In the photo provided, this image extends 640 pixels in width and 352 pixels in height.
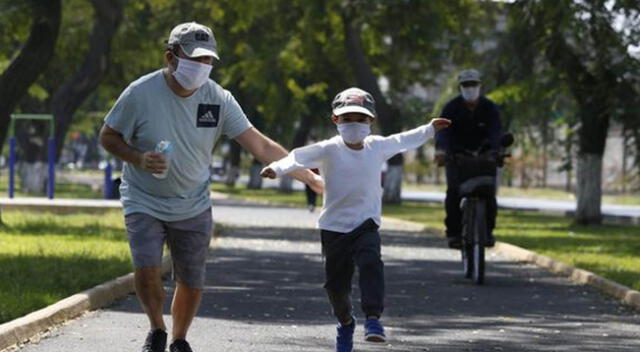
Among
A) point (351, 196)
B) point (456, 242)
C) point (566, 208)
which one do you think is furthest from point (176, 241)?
point (566, 208)

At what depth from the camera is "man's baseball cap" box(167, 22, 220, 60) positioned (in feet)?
27.5

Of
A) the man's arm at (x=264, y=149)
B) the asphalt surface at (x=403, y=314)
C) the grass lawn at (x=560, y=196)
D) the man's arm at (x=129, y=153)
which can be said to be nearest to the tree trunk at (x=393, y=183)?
the grass lawn at (x=560, y=196)

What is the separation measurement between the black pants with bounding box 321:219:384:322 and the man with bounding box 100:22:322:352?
0.77 metres

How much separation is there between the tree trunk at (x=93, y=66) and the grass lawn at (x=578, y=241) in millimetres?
7486

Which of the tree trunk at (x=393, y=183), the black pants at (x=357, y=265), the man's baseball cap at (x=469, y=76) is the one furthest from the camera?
the tree trunk at (x=393, y=183)

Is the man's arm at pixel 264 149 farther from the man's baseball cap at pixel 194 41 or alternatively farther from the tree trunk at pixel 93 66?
the tree trunk at pixel 93 66

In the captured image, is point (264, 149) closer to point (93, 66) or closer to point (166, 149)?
point (166, 149)

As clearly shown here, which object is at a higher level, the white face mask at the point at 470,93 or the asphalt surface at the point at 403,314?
the white face mask at the point at 470,93

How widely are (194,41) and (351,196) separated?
4.30 feet

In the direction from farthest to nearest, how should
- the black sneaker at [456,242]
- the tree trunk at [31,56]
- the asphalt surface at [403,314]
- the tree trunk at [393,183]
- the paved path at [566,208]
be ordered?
the tree trunk at [393,183] < the paved path at [566,208] < the tree trunk at [31,56] < the black sneaker at [456,242] < the asphalt surface at [403,314]

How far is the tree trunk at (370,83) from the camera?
138 feet

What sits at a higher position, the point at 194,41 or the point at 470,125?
the point at 194,41

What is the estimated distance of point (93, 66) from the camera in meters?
36.2

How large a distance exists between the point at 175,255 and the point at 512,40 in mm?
24956
